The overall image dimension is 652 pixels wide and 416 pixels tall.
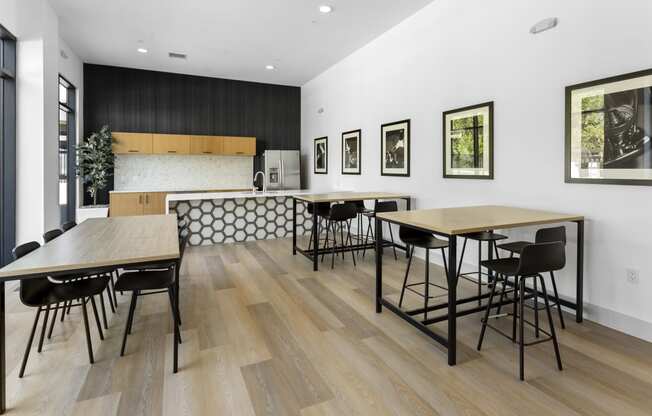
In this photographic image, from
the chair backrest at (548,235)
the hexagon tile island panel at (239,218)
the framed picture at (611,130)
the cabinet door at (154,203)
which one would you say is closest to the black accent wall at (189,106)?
the cabinet door at (154,203)

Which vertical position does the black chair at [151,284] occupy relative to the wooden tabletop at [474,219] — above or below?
below

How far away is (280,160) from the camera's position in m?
8.23

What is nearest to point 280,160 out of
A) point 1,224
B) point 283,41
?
point 283,41

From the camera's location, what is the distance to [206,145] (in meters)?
7.66

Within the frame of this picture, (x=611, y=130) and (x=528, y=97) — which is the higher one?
(x=528, y=97)

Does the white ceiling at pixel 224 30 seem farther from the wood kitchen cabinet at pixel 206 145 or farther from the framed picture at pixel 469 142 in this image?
the framed picture at pixel 469 142

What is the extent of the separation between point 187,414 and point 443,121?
13.0 feet

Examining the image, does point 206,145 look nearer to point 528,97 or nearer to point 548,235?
point 528,97

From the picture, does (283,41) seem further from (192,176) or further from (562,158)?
(562,158)

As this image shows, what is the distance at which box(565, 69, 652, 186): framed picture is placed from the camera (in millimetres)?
2539

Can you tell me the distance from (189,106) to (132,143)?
4.80 ft

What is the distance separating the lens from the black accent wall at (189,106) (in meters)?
7.11

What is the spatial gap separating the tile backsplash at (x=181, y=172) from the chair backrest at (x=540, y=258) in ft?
23.0

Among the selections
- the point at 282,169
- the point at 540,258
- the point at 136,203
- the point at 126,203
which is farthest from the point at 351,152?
the point at 540,258
